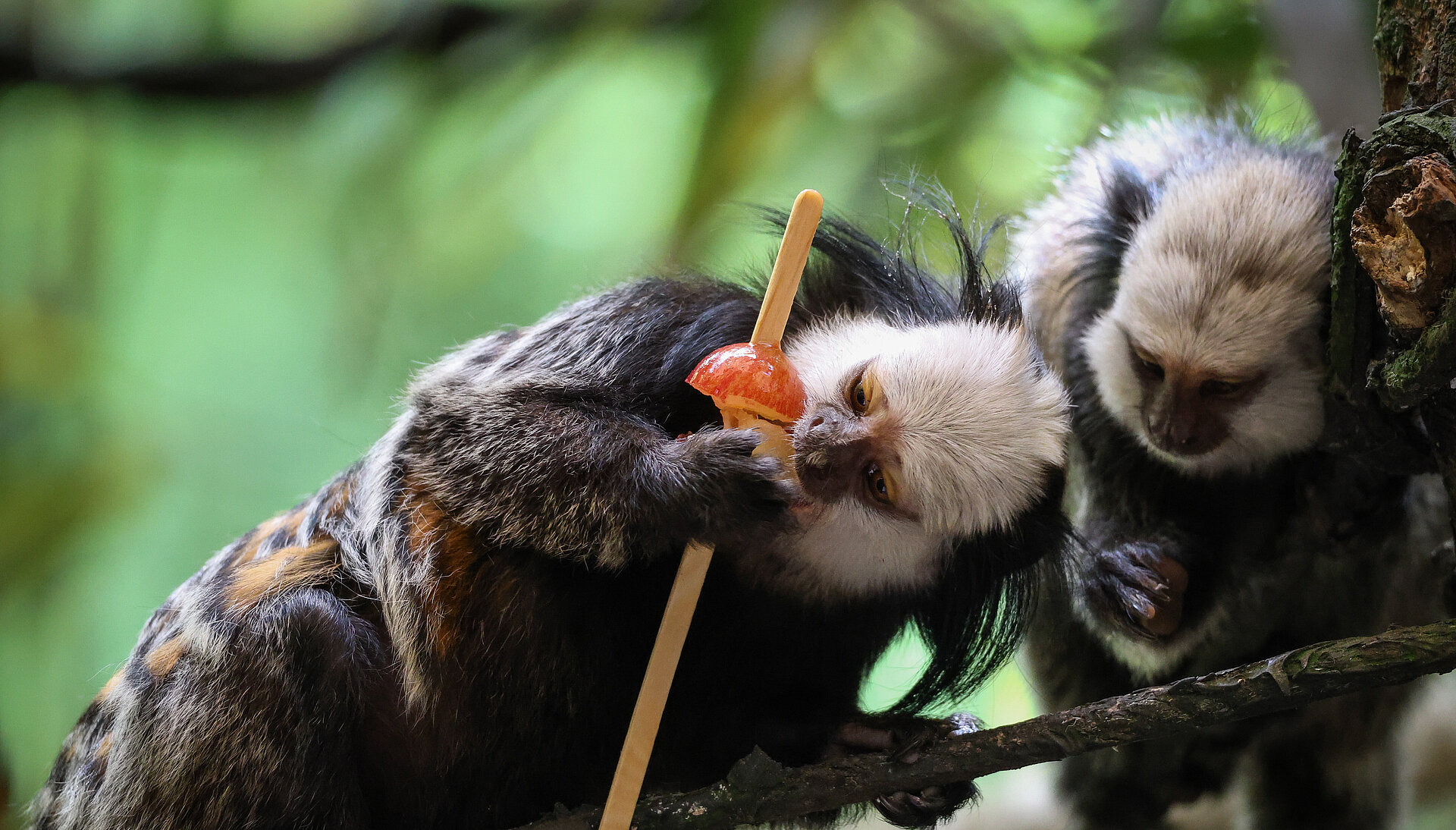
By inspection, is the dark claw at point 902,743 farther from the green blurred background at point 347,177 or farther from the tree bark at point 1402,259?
the green blurred background at point 347,177

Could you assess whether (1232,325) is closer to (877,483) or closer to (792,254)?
(877,483)

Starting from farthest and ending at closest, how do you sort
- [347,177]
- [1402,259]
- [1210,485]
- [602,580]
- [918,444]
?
1. [347,177]
2. [1210,485]
3. [602,580]
4. [918,444]
5. [1402,259]

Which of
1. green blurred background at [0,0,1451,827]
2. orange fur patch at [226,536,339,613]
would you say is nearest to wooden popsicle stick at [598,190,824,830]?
orange fur patch at [226,536,339,613]

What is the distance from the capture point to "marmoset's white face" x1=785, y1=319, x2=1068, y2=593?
1.51 m

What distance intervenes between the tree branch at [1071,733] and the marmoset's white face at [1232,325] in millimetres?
803

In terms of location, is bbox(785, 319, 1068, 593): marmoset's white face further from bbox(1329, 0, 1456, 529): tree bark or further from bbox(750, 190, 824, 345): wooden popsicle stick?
bbox(1329, 0, 1456, 529): tree bark

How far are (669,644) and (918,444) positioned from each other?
43 centimetres

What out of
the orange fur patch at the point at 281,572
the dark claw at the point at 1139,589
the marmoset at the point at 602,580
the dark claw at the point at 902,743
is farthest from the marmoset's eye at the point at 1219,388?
the orange fur patch at the point at 281,572

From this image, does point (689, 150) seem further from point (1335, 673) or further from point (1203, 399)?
point (1335, 673)

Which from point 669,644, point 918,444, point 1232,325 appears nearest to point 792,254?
point 918,444

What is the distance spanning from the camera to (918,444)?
150 cm

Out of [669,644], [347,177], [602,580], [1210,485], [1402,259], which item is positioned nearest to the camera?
[1402,259]

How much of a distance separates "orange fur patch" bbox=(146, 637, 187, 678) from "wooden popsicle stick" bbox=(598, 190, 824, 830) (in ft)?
2.23

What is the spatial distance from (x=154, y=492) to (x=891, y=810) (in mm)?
2262
